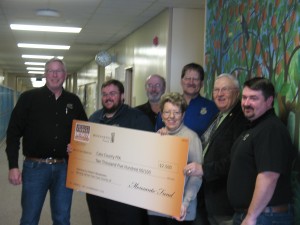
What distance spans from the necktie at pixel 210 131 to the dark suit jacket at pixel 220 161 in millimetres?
117

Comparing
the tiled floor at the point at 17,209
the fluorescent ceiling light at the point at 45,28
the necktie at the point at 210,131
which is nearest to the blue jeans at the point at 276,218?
the necktie at the point at 210,131

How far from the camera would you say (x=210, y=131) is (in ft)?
8.93

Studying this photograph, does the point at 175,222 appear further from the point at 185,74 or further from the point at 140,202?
the point at 185,74

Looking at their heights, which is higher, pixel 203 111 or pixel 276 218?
pixel 203 111

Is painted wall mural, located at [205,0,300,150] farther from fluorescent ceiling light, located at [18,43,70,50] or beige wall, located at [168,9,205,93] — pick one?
fluorescent ceiling light, located at [18,43,70,50]

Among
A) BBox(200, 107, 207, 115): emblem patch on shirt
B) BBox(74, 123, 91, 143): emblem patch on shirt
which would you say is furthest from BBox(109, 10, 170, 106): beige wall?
BBox(74, 123, 91, 143): emblem patch on shirt

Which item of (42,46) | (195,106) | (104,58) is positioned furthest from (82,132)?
(42,46)

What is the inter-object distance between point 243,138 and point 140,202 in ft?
2.73

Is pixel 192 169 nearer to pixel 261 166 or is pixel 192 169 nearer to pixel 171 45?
pixel 261 166

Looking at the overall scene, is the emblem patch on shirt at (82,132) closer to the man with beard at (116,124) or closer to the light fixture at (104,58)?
the man with beard at (116,124)

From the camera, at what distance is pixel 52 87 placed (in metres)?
3.13

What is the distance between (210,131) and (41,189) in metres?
1.37

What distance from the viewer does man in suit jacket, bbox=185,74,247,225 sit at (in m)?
2.42

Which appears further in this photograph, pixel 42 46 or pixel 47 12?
pixel 42 46
